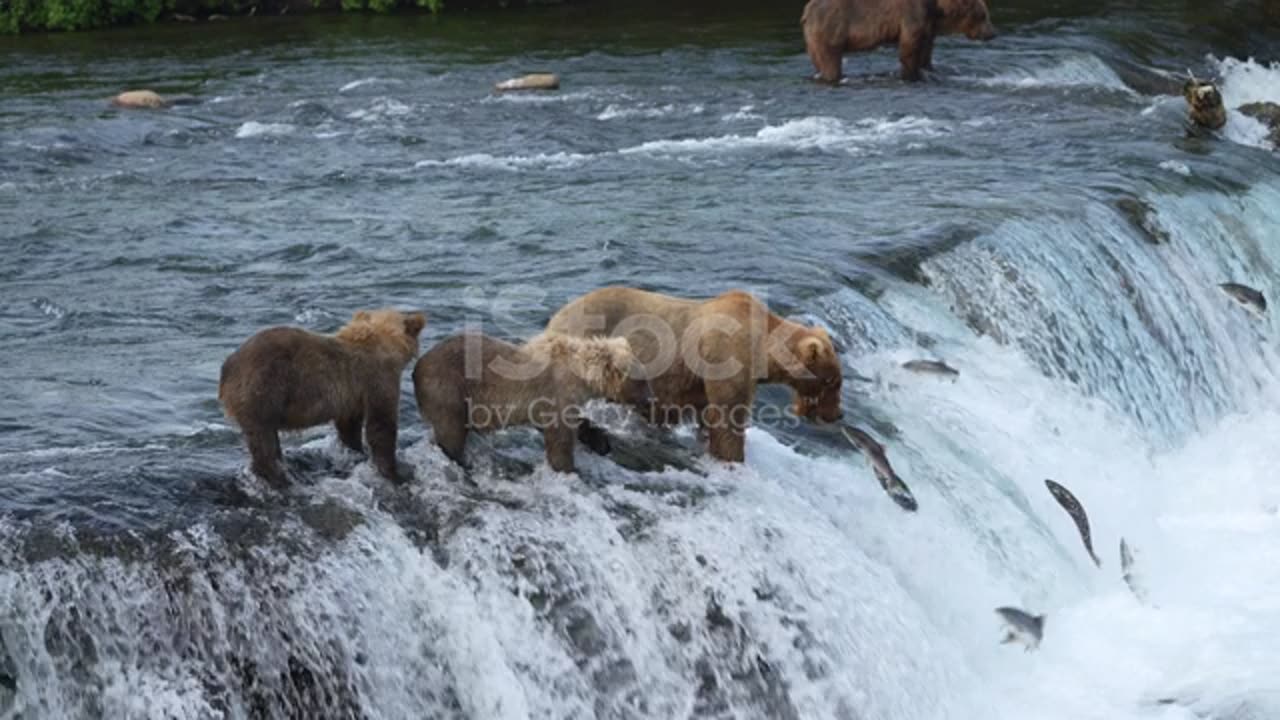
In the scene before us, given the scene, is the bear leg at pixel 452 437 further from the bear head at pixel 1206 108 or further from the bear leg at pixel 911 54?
the bear leg at pixel 911 54

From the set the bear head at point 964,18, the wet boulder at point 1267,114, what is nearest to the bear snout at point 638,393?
the wet boulder at point 1267,114

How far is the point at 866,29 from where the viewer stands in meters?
19.8

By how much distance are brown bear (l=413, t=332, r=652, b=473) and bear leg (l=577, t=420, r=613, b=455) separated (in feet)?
0.76

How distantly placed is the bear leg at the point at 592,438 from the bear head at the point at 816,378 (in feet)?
3.09

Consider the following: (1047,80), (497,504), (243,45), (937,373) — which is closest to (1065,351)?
(937,373)

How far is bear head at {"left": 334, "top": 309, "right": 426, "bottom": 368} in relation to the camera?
25.0 ft

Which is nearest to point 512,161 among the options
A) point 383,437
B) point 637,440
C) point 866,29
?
point 866,29

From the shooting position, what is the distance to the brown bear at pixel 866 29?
1956 centimetres

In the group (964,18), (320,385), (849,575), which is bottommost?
(849,575)

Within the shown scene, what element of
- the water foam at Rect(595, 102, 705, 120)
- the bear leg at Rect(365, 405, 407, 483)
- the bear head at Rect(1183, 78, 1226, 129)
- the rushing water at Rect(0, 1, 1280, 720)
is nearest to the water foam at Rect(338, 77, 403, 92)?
the rushing water at Rect(0, 1, 1280, 720)

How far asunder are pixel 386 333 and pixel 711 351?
57.3 inches

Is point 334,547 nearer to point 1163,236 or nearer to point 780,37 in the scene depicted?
point 1163,236

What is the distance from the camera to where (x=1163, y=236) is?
538 inches

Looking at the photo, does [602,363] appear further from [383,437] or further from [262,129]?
[262,129]
